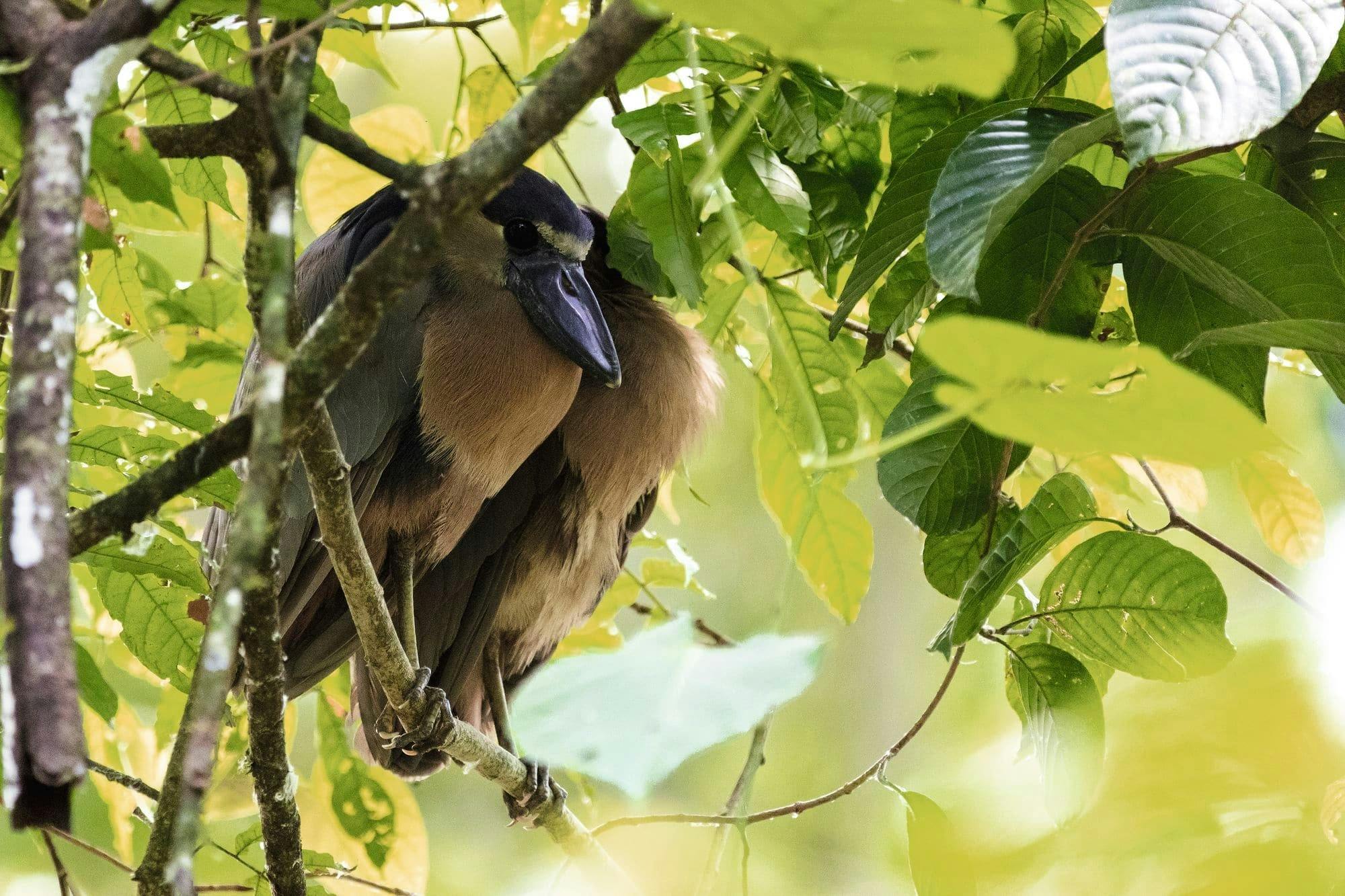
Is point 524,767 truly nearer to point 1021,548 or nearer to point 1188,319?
point 1021,548

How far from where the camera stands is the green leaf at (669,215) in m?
0.97

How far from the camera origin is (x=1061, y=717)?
2.99 ft

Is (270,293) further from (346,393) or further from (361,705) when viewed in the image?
(361,705)

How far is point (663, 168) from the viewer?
0.99m

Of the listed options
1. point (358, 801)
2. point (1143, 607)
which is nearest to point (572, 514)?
point (358, 801)

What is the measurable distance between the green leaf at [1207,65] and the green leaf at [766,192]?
1.16 ft

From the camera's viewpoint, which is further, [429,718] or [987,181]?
[429,718]

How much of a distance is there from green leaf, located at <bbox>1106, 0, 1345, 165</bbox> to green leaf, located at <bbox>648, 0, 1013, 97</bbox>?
0.22m

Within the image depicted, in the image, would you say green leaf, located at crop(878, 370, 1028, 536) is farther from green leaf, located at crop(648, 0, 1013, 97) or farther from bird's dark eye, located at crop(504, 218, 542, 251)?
bird's dark eye, located at crop(504, 218, 542, 251)

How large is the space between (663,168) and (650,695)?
2.20ft

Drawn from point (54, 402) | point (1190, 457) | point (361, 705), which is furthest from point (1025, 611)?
point (361, 705)

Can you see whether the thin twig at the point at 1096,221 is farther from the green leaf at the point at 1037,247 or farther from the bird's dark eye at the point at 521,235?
the bird's dark eye at the point at 521,235

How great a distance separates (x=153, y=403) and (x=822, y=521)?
60cm

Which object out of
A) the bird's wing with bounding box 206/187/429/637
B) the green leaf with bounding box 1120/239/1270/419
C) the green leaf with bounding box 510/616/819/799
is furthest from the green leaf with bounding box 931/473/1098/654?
the bird's wing with bounding box 206/187/429/637
